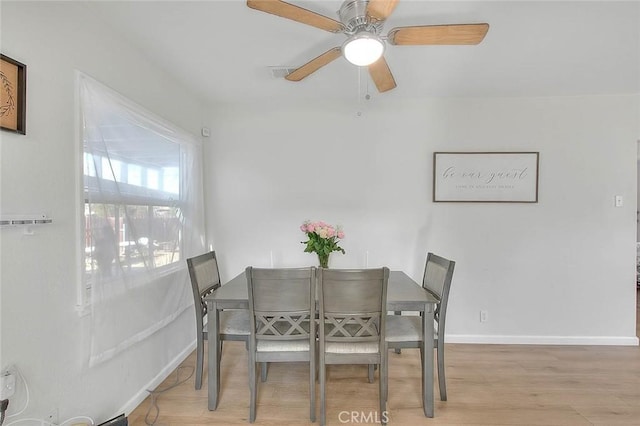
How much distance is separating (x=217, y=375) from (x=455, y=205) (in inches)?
97.4

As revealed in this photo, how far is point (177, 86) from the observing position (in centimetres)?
253

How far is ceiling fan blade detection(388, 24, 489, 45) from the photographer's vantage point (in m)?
1.34

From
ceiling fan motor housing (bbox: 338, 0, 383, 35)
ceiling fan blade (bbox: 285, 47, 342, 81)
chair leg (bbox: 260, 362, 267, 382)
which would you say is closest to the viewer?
ceiling fan motor housing (bbox: 338, 0, 383, 35)

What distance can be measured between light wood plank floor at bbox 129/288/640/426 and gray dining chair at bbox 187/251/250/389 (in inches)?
12.0

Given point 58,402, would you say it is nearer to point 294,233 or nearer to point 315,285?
point 315,285

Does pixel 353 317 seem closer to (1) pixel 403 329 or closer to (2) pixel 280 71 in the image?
(1) pixel 403 329

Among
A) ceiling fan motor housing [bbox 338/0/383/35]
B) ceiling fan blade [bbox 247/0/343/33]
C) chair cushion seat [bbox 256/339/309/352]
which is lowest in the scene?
chair cushion seat [bbox 256/339/309/352]

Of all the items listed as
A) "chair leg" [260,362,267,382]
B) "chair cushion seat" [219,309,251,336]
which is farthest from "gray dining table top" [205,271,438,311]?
"chair leg" [260,362,267,382]

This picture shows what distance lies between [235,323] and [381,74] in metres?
1.89

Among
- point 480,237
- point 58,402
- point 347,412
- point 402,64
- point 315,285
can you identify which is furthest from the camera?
point 480,237

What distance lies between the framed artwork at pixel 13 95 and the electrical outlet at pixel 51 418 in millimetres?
1245

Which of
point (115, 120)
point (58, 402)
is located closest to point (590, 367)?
point (58, 402)

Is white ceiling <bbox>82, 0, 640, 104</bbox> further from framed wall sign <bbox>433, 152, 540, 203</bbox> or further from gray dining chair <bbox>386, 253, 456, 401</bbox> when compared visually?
gray dining chair <bbox>386, 253, 456, 401</bbox>

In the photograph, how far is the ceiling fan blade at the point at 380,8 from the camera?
4.04 feet
